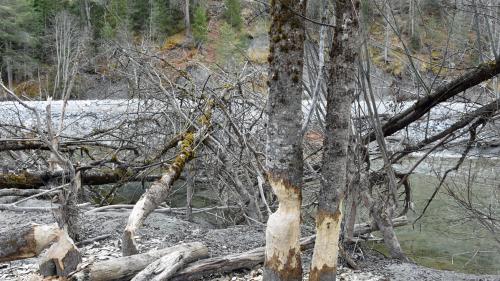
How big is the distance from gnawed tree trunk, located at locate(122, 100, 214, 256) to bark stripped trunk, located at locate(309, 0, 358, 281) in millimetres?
1899

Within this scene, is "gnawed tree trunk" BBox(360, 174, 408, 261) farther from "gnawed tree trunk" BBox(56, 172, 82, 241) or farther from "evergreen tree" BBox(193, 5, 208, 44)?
"evergreen tree" BBox(193, 5, 208, 44)

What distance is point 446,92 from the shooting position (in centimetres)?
493

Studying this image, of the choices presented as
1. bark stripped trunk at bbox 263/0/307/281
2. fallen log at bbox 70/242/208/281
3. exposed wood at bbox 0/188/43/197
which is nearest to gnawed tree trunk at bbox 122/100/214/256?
fallen log at bbox 70/242/208/281

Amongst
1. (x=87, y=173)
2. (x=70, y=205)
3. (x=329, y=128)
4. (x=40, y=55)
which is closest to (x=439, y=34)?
(x=329, y=128)

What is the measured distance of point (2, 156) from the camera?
986 cm

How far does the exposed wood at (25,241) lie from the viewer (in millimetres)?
3758

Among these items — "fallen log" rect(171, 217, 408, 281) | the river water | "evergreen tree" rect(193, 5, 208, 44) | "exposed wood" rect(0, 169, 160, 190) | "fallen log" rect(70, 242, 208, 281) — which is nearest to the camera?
"fallen log" rect(70, 242, 208, 281)

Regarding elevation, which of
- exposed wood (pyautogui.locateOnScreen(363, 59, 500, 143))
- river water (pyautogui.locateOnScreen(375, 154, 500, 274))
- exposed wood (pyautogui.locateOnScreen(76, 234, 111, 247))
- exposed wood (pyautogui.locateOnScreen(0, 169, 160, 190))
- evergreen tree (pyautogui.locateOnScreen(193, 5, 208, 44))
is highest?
evergreen tree (pyautogui.locateOnScreen(193, 5, 208, 44))

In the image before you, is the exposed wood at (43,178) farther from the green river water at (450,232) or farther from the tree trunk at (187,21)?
the tree trunk at (187,21)

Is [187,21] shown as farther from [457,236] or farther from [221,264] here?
[221,264]

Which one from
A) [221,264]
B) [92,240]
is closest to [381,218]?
[221,264]

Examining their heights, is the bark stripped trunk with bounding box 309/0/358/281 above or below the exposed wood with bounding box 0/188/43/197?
above

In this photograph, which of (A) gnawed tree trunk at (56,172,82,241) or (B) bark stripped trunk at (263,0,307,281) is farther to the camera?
(A) gnawed tree trunk at (56,172,82,241)

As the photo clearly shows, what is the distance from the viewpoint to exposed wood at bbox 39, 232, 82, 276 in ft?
12.5
